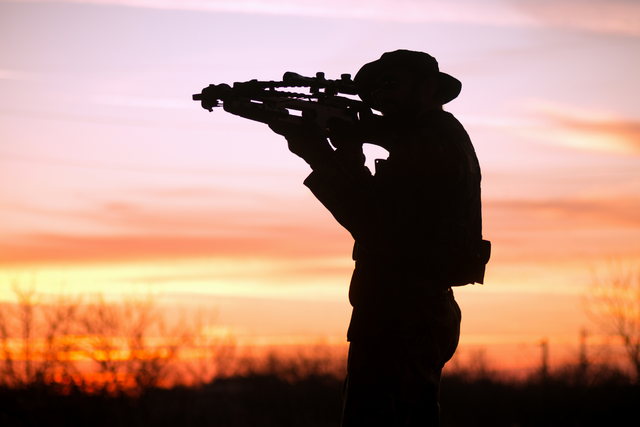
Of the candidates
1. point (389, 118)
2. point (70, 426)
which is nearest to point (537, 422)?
point (70, 426)

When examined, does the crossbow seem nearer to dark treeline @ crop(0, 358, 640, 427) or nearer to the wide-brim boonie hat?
the wide-brim boonie hat

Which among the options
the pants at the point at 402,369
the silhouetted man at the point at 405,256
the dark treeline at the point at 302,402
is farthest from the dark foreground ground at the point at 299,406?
the silhouetted man at the point at 405,256

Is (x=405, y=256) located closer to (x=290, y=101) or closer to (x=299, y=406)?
(x=290, y=101)

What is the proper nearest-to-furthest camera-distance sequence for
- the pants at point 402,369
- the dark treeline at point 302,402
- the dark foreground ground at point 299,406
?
the pants at point 402,369
the dark foreground ground at point 299,406
the dark treeline at point 302,402

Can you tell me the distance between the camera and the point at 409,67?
383 centimetres

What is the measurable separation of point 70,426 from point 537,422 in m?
25.5

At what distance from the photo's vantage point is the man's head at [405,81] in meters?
3.84

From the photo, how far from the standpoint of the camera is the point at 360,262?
3703mm

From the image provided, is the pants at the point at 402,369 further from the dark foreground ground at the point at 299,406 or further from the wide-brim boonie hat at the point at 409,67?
the dark foreground ground at the point at 299,406

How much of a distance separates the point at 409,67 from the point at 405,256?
46.5 inches

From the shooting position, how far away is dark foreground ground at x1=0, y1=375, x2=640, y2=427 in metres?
30.4

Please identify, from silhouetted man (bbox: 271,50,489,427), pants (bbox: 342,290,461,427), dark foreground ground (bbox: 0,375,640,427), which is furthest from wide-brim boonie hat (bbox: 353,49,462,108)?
dark foreground ground (bbox: 0,375,640,427)

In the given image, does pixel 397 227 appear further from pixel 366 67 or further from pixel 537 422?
pixel 537 422

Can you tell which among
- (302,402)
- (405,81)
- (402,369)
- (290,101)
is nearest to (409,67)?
(405,81)
